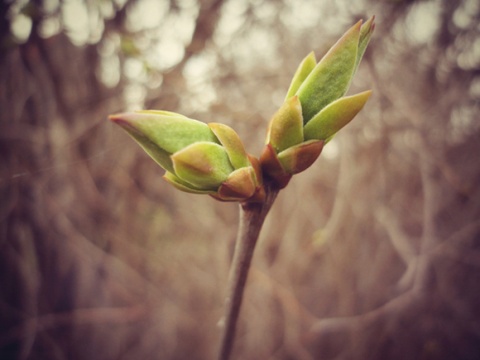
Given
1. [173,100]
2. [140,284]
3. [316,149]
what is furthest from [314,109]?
[140,284]

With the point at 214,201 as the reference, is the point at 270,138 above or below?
above

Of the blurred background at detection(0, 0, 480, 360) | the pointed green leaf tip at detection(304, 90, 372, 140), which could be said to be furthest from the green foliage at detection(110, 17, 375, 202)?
the blurred background at detection(0, 0, 480, 360)

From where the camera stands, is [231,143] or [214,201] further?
[214,201]

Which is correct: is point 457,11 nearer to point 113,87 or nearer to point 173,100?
point 173,100

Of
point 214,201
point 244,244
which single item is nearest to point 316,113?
point 244,244

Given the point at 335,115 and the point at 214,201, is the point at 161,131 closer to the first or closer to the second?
the point at 335,115

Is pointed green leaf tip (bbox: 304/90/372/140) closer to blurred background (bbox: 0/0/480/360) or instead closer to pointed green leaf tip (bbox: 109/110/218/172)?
pointed green leaf tip (bbox: 109/110/218/172)

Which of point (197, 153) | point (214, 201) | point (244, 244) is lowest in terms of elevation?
point (214, 201)
